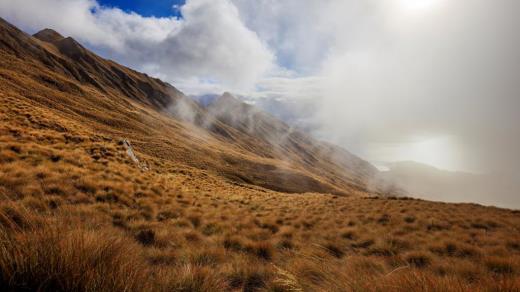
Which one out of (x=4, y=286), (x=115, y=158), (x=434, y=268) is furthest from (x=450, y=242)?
(x=115, y=158)

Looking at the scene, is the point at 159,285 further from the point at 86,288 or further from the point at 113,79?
the point at 113,79

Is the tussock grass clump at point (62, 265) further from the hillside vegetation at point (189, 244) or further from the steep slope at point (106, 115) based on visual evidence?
the steep slope at point (106, 115)

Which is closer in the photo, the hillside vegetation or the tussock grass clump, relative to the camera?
the tussock grass clump

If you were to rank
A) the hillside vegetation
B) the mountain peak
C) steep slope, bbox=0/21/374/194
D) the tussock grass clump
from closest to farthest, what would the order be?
the tussock grass clump
the hillside vegetation
steep slope, bbox=0/21/374/194
the mountain peak

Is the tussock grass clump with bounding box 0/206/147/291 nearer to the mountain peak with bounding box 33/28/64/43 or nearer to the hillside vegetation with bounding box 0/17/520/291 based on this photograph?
the hillside vegetation with bounding box 0/17/520/291

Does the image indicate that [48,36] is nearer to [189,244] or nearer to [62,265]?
[189,244]

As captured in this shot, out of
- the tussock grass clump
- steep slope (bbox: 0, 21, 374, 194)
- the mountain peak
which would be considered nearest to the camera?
the tussock grass clump

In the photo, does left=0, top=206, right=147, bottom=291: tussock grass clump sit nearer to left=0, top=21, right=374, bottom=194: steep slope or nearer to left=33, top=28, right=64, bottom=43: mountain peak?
left=0, top=21, right=374, bottom=194: steep slope

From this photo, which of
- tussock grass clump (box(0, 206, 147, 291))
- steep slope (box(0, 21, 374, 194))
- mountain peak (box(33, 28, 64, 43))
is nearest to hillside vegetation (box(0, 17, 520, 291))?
tussock grass clump (box(0, 206, 147, 291))

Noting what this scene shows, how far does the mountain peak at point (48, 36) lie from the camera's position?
16430cm

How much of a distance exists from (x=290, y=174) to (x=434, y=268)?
77984mm

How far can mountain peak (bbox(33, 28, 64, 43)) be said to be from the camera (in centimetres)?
16430

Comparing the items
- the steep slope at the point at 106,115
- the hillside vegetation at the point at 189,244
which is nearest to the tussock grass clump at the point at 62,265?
the hillside vegetation at the point at 189,244

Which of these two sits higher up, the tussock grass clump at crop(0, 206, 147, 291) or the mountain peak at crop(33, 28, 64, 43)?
the mountain peak at crop(33, 28, 64, 43)
